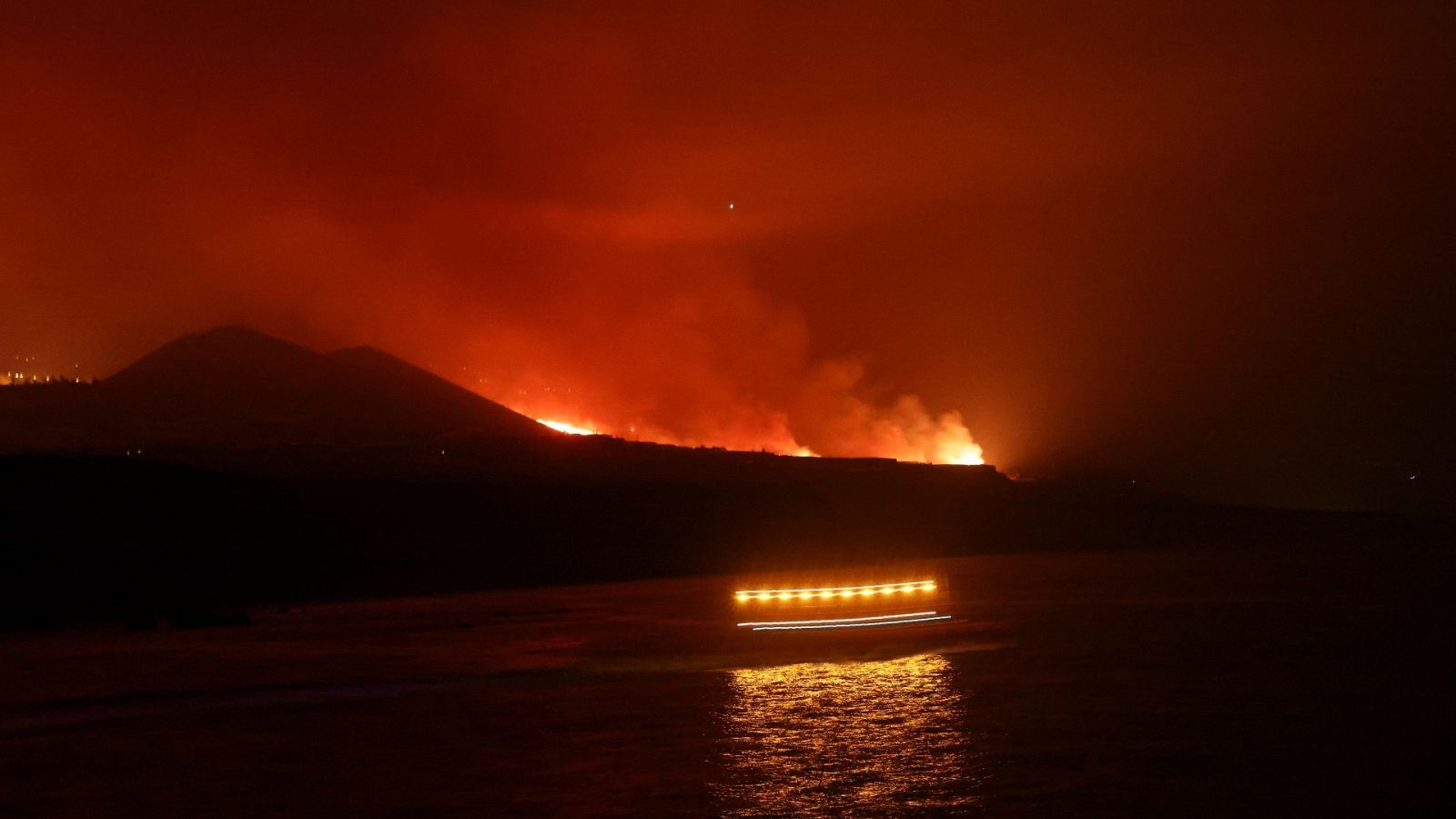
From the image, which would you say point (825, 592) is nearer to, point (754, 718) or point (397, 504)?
point (754, 718)

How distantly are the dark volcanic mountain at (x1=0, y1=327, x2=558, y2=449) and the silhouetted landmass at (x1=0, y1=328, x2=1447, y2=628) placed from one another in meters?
0.29

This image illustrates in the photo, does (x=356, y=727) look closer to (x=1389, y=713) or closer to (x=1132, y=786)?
(x=1132, y=786)

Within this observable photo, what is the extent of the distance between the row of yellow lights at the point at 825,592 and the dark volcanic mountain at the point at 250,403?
48939mm

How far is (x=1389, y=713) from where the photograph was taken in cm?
1391

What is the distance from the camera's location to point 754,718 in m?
14.5

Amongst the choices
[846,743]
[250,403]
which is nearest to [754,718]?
[846,743]

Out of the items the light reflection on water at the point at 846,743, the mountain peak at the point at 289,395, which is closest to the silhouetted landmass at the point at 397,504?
the mountain peak at the point at 289,395

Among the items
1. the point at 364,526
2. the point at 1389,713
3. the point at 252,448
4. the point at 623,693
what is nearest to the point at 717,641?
the point at 623,693

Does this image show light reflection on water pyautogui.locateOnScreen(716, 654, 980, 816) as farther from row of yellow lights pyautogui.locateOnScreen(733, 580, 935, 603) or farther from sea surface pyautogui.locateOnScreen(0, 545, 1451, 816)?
row of yellow lights pyautogui.locateOnScreen(733, 580, 935, 603)

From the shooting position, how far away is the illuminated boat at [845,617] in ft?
70.6

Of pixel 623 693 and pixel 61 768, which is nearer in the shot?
pixel 61 768

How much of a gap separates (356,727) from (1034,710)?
7.21 meters

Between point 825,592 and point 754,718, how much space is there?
16.8 metres

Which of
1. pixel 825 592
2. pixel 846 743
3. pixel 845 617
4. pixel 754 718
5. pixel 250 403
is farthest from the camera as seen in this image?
pixel 250 403
